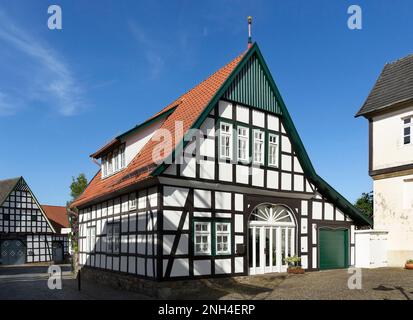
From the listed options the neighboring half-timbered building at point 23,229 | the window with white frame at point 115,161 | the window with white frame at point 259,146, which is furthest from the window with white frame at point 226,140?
the neighboring half-timbered building at point 23,229

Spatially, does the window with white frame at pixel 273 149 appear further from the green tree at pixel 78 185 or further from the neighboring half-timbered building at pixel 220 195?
the green tree at pixel 78 185

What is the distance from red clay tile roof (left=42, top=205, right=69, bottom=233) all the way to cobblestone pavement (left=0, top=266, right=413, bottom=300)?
103 ft

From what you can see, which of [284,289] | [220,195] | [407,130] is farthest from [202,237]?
[407,130]

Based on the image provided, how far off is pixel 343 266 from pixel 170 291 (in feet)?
32.4

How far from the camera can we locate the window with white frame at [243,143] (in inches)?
653

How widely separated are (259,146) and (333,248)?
6.41 m

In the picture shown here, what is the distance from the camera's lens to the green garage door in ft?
63.8

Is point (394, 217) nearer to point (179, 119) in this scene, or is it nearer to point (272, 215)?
point (272, 215)

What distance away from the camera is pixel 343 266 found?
2023cm

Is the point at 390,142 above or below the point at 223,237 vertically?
above

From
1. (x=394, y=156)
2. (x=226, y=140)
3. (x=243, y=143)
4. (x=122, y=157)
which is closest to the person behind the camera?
(x=226, y=140)

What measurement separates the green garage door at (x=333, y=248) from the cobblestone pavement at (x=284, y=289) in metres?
1.34

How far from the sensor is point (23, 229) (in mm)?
43031
